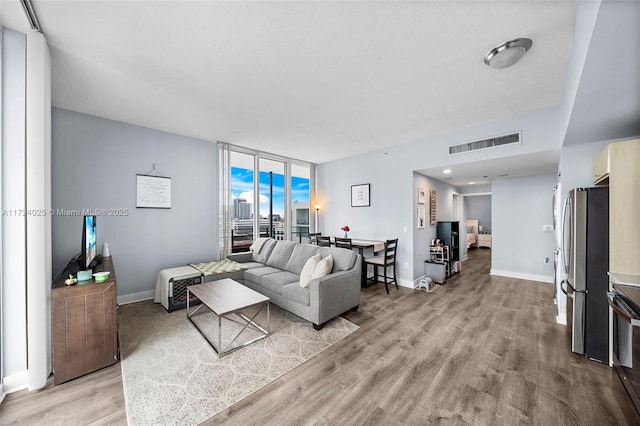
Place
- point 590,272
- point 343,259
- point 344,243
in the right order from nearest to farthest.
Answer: point 590,272 < point 343,259 < point 344,243

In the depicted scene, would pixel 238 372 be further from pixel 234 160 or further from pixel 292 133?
pixel 234 160

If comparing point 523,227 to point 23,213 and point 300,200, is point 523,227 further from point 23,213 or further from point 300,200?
point 23,213

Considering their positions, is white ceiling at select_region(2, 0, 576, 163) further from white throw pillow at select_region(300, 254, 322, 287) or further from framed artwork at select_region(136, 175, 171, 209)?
white throw pillow at select_region(300, 254, 322, 287)

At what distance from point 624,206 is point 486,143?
6.74 ft

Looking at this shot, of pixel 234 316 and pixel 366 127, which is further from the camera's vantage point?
pixel 366 127

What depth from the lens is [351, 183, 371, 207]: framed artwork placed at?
215 inches

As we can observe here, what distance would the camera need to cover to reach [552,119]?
10.4 feet

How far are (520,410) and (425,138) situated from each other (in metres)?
3.95

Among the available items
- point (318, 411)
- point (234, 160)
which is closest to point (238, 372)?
point (318, 411)

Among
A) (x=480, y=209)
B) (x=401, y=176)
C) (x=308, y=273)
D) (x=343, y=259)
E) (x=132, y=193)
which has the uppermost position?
(x=401, y=176)

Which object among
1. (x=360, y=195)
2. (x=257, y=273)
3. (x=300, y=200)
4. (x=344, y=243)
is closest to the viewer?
(x=257, y=273)

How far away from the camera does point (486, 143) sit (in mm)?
3730

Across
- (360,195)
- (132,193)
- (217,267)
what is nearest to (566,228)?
(360,195)

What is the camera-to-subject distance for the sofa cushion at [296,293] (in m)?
3.01
